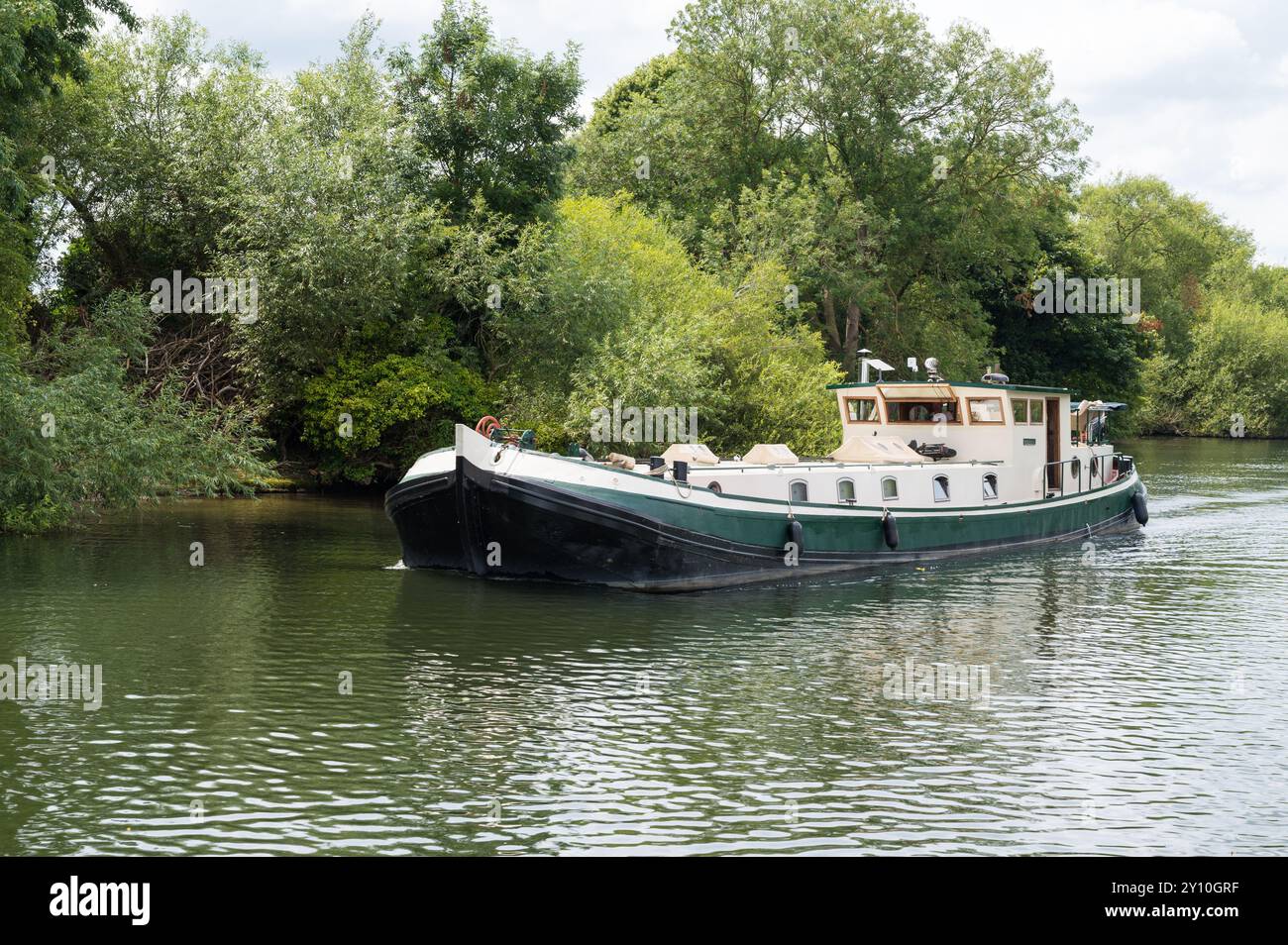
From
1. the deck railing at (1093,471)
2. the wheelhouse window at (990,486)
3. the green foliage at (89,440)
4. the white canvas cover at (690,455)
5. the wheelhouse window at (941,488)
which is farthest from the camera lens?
the deck railing at (1093,471)

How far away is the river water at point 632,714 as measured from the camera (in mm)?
12102

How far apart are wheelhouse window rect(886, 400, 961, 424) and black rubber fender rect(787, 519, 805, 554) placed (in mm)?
6443

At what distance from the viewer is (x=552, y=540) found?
24219mm

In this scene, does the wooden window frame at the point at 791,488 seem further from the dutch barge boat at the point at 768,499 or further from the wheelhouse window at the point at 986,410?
the wheelhouse window at the point at 986,410

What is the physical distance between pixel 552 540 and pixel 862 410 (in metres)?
10.6

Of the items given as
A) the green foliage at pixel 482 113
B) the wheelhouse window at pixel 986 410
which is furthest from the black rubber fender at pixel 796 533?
the green foliage at pixel 482 113

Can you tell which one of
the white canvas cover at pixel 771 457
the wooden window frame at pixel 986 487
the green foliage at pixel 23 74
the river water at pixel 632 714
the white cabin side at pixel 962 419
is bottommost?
the river water at pixel 632 714

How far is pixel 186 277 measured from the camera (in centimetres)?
4572

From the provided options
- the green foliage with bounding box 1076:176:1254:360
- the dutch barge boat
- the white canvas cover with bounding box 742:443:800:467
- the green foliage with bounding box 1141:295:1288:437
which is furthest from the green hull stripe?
the green foliage with bounding box 1141:295:1288:437

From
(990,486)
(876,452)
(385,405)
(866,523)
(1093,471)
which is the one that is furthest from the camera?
(385,405)

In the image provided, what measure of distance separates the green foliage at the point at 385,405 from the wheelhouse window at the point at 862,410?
13.2 m

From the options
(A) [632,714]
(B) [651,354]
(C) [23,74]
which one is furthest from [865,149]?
(A) [632,714]

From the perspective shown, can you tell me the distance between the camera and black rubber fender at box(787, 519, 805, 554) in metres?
26.0

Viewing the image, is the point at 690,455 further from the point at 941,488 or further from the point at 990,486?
the point at 990,486
